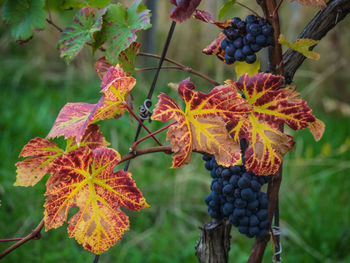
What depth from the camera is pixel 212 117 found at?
56 centimetres

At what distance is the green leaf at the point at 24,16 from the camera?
2.39 feet

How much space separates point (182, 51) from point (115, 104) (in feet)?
12.3

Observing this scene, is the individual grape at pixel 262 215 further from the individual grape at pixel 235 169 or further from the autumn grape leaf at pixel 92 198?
the autumn grape leaf at pixel 92 198

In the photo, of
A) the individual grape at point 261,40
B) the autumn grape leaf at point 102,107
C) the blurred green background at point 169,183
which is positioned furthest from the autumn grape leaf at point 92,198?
the blurred green background at point 169,183

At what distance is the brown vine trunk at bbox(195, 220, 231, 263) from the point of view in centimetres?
76

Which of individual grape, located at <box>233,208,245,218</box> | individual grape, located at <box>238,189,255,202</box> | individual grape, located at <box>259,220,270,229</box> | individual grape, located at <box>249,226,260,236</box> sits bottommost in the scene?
individual grape, located at <box>249,226,260,236</box>

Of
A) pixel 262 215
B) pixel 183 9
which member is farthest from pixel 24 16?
pixel 262 215

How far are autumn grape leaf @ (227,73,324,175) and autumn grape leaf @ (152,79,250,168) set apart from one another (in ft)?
0.13

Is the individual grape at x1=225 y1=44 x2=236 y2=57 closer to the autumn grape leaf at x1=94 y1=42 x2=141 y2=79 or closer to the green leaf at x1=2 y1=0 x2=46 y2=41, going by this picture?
the autumn grape leaf at x1=94 y1=42 x2=141 y2=79

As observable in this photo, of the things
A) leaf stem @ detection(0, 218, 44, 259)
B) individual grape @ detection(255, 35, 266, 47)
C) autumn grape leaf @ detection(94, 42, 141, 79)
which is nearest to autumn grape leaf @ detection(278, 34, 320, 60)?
individual grape @ detection(255, 35, 266, 47)

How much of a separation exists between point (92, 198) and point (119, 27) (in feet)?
1.04

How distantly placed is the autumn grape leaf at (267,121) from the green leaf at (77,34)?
→ 0.29 meters

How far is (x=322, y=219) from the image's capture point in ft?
6.66

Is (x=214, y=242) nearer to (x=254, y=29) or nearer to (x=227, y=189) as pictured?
(x=227, y=189)
